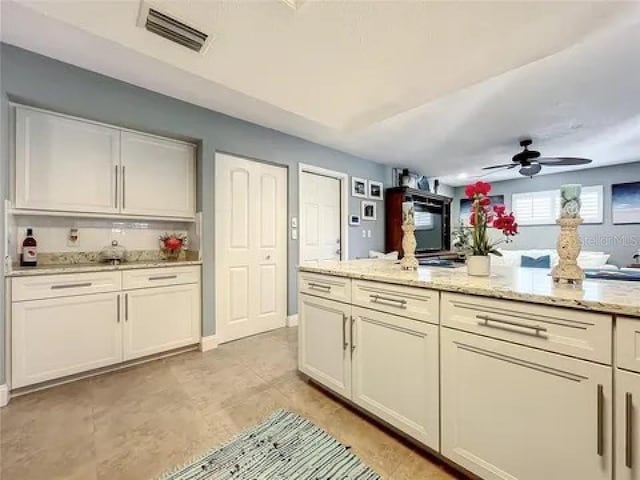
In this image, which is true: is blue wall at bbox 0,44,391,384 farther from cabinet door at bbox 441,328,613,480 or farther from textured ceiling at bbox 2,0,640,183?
cabinet door at bbox 441,328,613,480

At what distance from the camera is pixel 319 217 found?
13.7 ft

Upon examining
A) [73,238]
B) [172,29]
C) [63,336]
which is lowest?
[63,336]

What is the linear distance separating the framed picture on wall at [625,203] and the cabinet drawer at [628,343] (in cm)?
600

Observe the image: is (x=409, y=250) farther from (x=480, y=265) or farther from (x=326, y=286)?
(x=326, y=286)

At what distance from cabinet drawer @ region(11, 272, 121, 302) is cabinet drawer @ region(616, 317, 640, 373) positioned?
290 centimetres

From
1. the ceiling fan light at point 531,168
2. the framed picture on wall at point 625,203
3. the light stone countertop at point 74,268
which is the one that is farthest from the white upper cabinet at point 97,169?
the framed picture on wall at point 625,203

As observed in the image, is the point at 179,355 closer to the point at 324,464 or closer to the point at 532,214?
the point at 324,464

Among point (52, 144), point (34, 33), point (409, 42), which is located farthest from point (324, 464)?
point (34, 33)

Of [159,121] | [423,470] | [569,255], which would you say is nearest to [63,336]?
[159,121]

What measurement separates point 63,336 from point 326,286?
1928mm

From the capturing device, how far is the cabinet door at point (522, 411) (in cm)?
97

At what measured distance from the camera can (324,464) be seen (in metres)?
1.40

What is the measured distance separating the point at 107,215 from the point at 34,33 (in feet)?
4.05

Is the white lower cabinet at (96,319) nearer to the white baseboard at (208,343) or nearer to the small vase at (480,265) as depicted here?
the white baseboard at (208,343)
